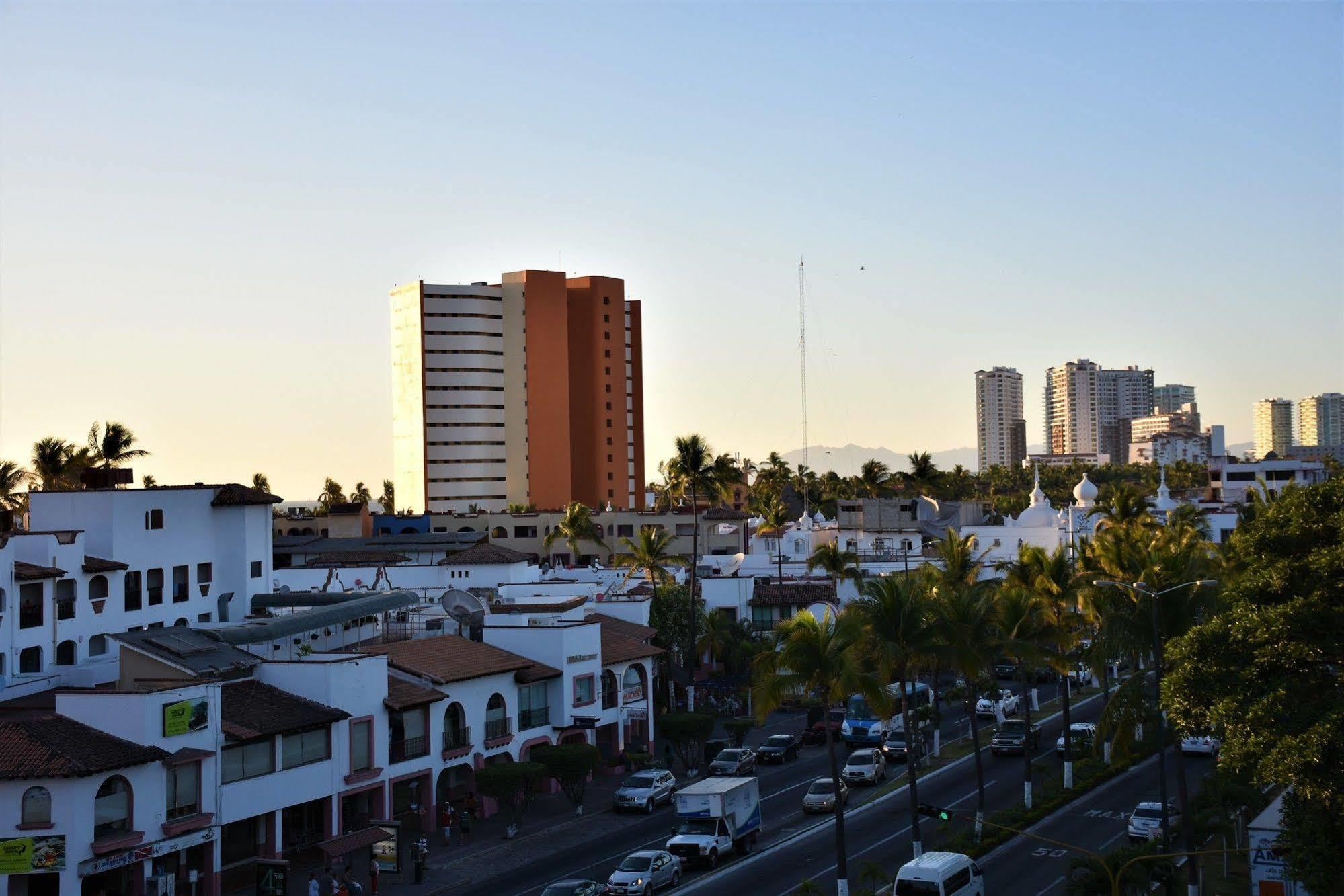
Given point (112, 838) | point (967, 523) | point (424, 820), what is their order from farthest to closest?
point (967, 523) → point (424, 820) → point (112, 838)

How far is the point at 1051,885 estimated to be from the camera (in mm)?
42531

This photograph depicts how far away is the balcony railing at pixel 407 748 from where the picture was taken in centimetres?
5138

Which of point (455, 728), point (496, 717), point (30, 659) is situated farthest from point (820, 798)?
point (30, 659)

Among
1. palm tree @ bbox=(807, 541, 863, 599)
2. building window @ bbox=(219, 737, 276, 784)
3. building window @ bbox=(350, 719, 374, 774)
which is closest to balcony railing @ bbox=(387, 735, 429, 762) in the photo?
building window @ bbox=(350, 719, 374, 774)

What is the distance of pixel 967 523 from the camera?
14675 cm

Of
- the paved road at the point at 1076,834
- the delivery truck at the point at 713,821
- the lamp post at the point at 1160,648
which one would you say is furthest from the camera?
the delivery truck at the point at 713,821

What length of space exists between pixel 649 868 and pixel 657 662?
41.8 m

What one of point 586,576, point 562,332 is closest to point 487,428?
point 562,332

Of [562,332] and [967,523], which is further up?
[562,332]

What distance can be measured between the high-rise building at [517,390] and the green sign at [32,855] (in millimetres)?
151340

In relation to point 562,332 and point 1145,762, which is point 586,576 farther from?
point 562,332

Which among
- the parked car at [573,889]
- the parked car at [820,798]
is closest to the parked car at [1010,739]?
the parked car at [820,798]

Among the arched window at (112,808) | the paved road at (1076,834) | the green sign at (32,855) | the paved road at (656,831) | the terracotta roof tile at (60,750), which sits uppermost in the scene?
Result: the terracotta roof tile at (60,750)

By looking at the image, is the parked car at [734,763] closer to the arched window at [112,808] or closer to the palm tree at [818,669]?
the palm tree at [818,669]
